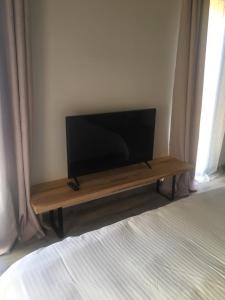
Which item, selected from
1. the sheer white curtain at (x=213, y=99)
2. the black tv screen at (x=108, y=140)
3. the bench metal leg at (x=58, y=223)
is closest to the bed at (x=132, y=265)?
the bench metal leg at (x=58, y=223)

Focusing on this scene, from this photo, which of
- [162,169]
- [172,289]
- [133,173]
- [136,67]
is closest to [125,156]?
[133,173]

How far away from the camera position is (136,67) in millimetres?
2779

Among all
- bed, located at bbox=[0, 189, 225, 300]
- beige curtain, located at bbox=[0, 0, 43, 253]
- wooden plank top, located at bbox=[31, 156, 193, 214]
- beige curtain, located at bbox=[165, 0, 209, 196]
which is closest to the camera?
bed, located at bbox=[0, 189, 225, 300]

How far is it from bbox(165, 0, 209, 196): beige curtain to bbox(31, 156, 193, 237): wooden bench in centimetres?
25

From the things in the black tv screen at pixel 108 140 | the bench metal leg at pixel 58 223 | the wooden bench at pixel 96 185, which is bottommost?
the bench metal leg at pixel 58 223

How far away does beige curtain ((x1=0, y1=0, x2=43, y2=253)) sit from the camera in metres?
1.87

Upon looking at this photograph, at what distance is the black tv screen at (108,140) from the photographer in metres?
2.40

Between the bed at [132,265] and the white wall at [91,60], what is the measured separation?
130cm

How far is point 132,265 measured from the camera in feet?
3.97

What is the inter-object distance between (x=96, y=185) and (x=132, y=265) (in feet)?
4.34

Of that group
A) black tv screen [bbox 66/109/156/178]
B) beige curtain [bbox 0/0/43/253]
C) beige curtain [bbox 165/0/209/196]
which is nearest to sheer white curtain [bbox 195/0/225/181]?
beige curtain [bbox 165/0/209/196]

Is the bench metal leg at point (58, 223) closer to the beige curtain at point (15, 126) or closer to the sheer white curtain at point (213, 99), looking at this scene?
the beige curtain at point (15, 126)

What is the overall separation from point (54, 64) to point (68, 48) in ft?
0.66

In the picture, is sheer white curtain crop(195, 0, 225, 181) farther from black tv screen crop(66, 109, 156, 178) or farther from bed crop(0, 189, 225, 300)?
bed crop(0, 189, 225, 300)
